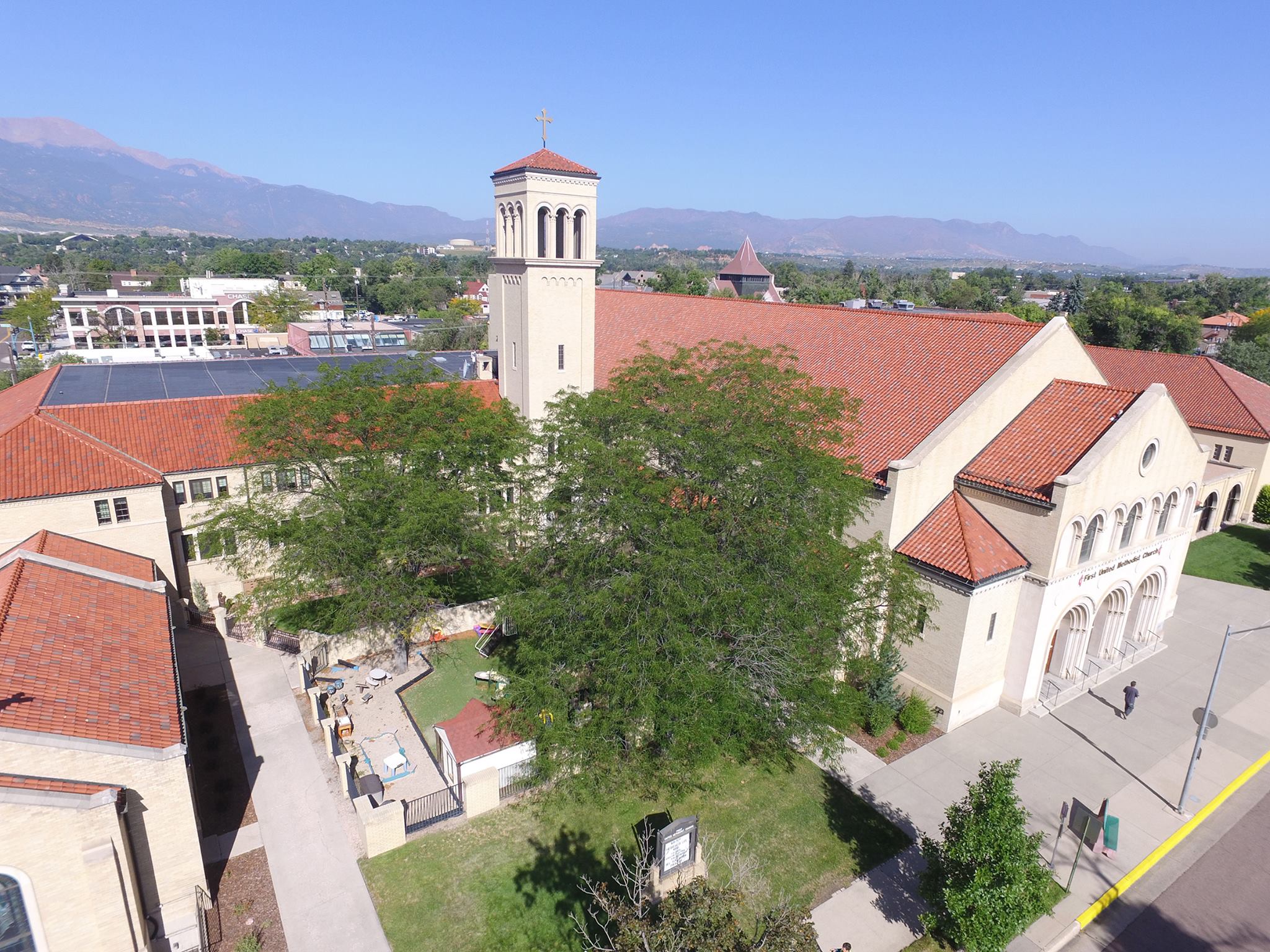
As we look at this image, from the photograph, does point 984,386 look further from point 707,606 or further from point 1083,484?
point 707,606

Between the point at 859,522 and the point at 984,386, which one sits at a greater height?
the point at 984,386

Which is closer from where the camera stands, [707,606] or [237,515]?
[707,606]

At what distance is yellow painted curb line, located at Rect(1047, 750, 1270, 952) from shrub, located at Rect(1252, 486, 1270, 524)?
28.1 meters

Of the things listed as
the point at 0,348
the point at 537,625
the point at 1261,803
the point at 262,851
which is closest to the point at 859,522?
the point at 537,625

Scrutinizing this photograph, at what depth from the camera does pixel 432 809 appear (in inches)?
760

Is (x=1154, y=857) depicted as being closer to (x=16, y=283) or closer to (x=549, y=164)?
(x=549, y=164)

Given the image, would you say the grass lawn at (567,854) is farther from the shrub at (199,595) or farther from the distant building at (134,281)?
the distant building at (134,281)

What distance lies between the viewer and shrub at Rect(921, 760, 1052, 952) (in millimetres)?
14641

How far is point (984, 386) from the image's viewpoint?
2442 cm

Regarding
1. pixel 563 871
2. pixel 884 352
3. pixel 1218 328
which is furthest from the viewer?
pixel 1218 328

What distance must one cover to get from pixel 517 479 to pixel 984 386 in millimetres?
16952

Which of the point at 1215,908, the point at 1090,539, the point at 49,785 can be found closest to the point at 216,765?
the point at 49,785

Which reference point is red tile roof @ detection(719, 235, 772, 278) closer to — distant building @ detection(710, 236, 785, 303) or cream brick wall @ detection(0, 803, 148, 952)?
distant building @ detection(710, 236, 785, 303)

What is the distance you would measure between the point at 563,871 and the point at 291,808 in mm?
7916
